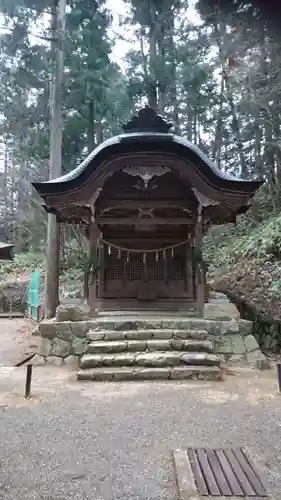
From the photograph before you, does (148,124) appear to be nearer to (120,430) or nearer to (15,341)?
(120,430)

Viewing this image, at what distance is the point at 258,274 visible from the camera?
31.4 ft

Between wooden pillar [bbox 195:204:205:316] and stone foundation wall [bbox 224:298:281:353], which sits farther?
stone foundation wall [bbox 224:298:281:353]

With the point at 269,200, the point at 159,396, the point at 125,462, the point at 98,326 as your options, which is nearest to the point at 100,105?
the point at 269,200

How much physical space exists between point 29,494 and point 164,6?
A: 111 inches

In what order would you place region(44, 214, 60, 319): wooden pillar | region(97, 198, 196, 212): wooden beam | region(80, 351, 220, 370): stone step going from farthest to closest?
region(44, 214, 60, 319): wooden pillar
region(97, 198, 196, 212): wooden beam
region(80, 351, 220, 370): stone step

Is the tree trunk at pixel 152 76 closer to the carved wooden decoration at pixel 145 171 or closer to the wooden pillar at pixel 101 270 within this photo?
the wooden pillar at pixel 101 270

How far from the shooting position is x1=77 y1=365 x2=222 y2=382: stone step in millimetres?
5402

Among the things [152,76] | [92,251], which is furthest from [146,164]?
[152,76]

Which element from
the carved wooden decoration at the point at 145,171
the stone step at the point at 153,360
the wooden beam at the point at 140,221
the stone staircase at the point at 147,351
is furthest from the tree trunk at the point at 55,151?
the stone step at the point at 153,360

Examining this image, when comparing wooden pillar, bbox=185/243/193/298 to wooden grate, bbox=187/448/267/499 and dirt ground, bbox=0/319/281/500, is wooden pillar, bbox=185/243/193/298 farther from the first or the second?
wooden grate, bbox=187/448/267/499

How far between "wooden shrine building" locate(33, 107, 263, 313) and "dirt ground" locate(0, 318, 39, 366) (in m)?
1.98

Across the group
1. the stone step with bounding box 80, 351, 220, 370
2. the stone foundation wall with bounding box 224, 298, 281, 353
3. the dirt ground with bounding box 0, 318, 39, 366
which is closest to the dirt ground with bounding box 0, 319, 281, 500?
the stone step with bounding box 80, 351, 220, 370

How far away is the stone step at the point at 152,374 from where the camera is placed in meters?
5.40

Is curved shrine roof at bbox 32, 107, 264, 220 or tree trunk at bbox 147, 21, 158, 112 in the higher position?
tree trunk at bbox 147, 21, 158, 112
